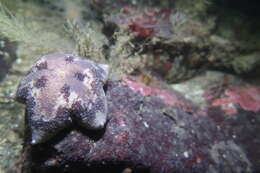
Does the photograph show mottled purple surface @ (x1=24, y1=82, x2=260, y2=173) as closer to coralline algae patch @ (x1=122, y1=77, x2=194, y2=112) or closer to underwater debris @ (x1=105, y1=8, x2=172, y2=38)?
coralline algae patch @ (x1=122, y1=77, x2=194, y2=112)

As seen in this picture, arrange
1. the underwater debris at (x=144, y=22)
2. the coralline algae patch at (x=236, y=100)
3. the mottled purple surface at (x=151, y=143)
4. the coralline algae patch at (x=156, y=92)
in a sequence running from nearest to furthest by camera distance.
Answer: the mottled purple surface at (x=151, y=143)
the coralline algae patch at (x=156, y=92)
the underwater debris at (x=144, y=22)
the coralline algae patch at (x=236, y=100)

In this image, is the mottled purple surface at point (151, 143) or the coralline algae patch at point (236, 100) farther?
the coralline algae patch at point (236, 100)

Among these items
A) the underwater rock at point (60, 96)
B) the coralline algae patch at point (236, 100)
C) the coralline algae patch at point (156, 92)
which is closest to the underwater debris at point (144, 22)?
the coralline algae patch at point (156, 92)

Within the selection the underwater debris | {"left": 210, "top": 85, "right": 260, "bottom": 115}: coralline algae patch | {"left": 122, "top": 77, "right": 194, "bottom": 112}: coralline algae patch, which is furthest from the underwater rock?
{"left": 210, "top": 85, "right": 260, "bottom": 115}: coralline algae patch

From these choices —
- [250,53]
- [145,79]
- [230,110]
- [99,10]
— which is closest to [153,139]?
[145,79]

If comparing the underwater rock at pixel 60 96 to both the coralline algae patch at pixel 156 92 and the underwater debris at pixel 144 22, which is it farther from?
the underwater debris at pixel 144 22

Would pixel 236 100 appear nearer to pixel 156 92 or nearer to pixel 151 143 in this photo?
pixel 156 92

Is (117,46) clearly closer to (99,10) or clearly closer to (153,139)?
(153,139)
